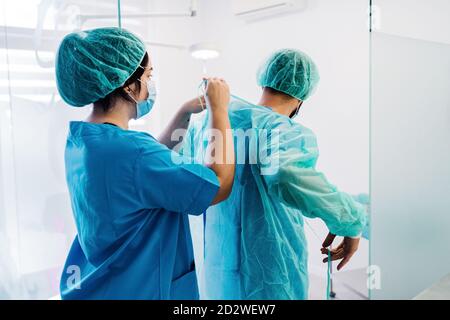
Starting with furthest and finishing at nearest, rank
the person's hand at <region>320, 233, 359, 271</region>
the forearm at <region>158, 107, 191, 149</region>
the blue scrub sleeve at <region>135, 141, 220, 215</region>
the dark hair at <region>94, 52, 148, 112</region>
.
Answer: the forearm at <region>158, 107, 191, 149</region> → the person's hand at <region>320, 233, 359, 271</region> → the dark hair at <region>94, 52, 148, 112</region> → the blue scrub sleeve at <region>135, 141, 220, 215</region>

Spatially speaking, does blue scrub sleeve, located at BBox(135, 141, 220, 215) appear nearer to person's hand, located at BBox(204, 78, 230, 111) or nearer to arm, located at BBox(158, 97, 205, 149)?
person's hand, located at BBox(204, 78, 230, 111)

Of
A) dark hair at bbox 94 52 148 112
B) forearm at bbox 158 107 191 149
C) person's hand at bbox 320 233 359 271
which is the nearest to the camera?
dark hair at bbox 94 52 148 112

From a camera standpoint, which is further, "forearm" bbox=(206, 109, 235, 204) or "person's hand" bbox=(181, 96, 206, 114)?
"person's hand" bbox=(181, 96, 206, 114)

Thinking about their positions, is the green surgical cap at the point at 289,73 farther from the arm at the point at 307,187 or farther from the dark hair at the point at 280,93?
the arm at the point at 307,187

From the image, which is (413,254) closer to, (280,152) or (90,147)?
(280,152)

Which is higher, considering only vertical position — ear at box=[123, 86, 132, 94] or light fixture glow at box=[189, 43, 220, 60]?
light fixture glow at box=[189, 43, 220, 60]

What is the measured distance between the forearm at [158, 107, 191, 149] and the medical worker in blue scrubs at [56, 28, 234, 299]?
221 mm

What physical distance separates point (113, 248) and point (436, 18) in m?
1.45

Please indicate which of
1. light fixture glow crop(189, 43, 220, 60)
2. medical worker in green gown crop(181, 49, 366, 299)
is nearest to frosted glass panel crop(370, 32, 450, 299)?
medical worker in green gown crop(181, 49, 366, 299)

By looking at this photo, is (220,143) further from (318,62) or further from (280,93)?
(318,62)

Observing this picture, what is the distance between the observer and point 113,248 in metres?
0.84

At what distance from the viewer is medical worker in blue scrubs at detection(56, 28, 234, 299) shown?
0.76 meters

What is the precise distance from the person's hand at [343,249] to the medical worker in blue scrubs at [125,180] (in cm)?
44

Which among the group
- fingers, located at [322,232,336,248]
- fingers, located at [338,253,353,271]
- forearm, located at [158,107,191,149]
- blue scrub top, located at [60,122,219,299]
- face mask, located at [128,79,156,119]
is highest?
face mask, located at [128,79,156,119]
